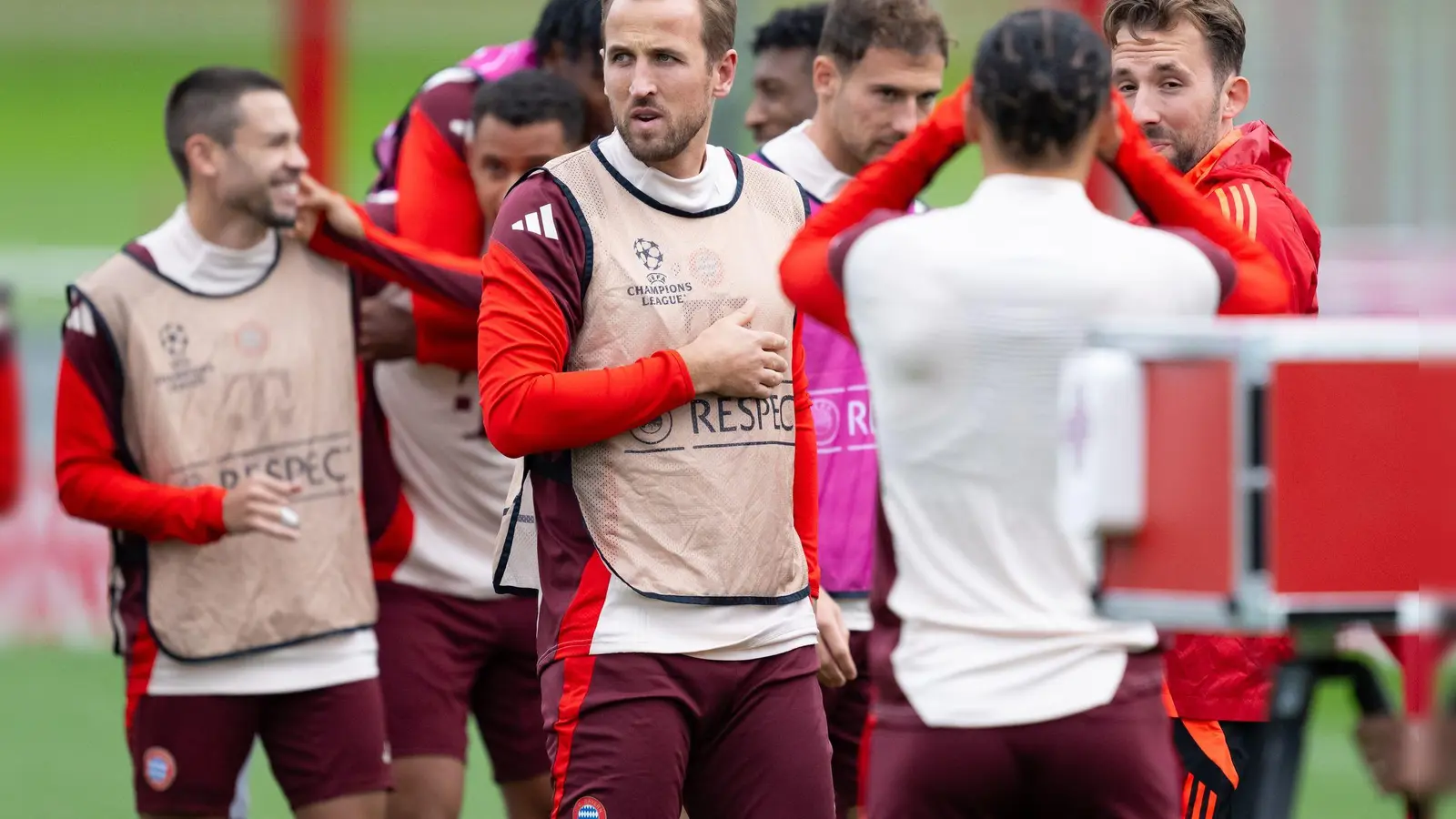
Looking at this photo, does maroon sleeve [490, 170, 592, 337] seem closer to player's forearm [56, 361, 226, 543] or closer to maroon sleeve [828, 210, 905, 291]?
maroon sleeve [828, 210, 905, 291]

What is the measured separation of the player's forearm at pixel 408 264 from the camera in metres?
4.75

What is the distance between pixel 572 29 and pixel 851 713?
182cm

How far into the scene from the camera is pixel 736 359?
3.68 m

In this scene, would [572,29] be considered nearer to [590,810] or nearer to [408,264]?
[408,264]

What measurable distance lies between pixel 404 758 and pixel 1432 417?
3099 mm

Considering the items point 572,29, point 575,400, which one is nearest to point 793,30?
point 572,29

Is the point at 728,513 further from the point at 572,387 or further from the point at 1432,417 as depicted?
the point at 1432,417

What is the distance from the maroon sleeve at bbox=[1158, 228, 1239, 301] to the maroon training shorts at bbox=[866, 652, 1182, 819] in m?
0.55

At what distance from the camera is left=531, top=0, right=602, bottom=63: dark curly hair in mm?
5250

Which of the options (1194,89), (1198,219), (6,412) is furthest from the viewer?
(6,412)

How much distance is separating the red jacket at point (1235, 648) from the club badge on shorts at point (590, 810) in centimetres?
117

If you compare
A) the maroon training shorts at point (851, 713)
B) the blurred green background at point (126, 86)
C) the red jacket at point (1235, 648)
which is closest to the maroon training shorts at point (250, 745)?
the maroon training shorts at point (851, 713)

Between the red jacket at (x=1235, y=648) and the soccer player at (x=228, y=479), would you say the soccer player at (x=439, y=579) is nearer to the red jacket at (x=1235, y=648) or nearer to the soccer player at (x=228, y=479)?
the soccer player at (x=228, y=479)

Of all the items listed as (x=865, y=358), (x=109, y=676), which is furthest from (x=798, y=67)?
(x=109, y=676)
